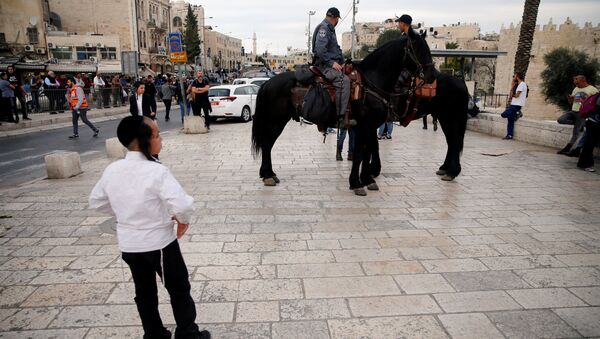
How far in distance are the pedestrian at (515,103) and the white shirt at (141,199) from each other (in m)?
11.8

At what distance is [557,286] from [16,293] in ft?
16.1

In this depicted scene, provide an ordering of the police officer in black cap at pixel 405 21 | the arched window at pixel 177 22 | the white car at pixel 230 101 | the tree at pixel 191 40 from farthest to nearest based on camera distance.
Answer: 1. the arched window at pixel 177 22
2. the tree at pixel 191 40
3. the white car at pixel 230 101
4. the police officer in black cap at pixel 405 21

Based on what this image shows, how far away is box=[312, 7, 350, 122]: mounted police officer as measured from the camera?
253 inches

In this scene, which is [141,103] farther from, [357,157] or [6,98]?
[6,98]

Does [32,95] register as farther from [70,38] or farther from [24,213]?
[70,38]

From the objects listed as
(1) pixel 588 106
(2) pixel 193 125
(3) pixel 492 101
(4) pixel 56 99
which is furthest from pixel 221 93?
(3) pixel 492 101

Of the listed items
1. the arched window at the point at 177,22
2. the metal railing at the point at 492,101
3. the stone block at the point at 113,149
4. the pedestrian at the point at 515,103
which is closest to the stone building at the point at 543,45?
the metal railing at the point at 492,101

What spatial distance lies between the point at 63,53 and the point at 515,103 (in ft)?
154

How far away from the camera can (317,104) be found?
6.60 metres

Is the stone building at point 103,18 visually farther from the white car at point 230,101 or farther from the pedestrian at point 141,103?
the pedestrian at point 141,103

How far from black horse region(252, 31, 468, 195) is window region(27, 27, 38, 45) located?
135ft

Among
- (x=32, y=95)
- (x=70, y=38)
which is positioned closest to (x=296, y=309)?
(x=32, y=95)

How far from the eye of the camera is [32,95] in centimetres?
1919

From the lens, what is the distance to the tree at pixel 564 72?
27719mm
